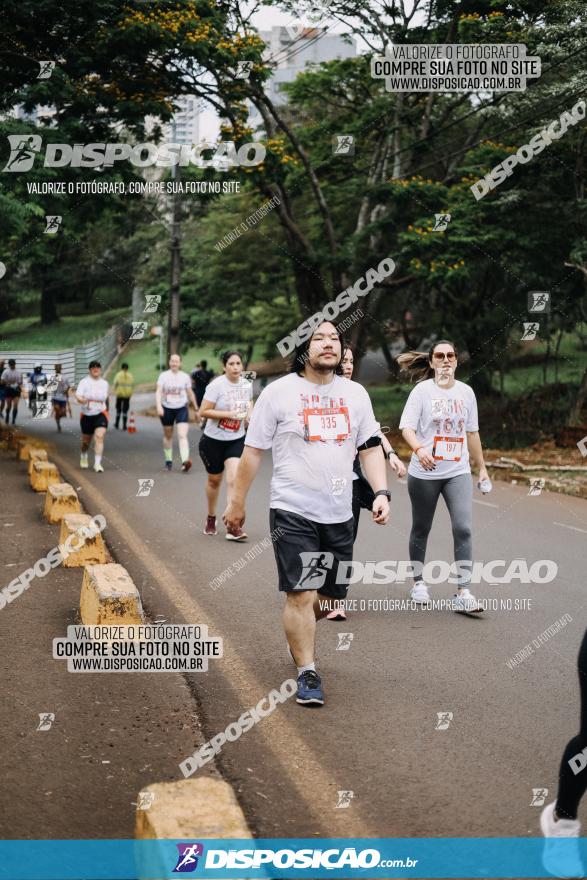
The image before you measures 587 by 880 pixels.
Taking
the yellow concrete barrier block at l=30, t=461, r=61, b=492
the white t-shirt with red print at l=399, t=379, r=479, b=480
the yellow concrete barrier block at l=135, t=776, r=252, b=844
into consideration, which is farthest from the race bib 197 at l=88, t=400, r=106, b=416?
the yellow concrete barrier block at l=135, t=776, r=252, b=844

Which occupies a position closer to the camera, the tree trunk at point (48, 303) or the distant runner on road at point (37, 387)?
the distant runner on road at point (37, 387)

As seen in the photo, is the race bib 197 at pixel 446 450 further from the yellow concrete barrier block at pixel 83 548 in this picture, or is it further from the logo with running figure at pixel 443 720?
the yellow concrete barrier block at pixel 83 548

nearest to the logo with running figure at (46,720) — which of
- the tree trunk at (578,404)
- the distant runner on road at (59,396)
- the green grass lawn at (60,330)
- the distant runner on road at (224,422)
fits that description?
the distant runner on road at (224,422)

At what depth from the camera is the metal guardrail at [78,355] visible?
133 ft

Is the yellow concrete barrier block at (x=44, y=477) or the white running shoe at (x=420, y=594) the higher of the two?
the yellow concrete barrier block at (x=44, y=477)

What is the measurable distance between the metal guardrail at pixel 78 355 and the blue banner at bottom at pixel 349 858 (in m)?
34.0

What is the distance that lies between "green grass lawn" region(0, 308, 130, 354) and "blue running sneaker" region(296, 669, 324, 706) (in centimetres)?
5724

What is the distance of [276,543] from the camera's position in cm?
554

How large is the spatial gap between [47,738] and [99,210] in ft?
55.0

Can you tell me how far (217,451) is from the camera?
10836 millimetres

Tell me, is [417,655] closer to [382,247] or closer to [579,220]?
[579,220]

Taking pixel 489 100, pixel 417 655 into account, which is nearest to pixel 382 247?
pixel 489 100

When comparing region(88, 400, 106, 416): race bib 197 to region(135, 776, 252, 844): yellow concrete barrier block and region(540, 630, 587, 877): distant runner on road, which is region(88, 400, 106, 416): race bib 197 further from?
region(540, 630, 587, 877): distant runner on road

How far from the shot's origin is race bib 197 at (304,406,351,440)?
5.54 meters
